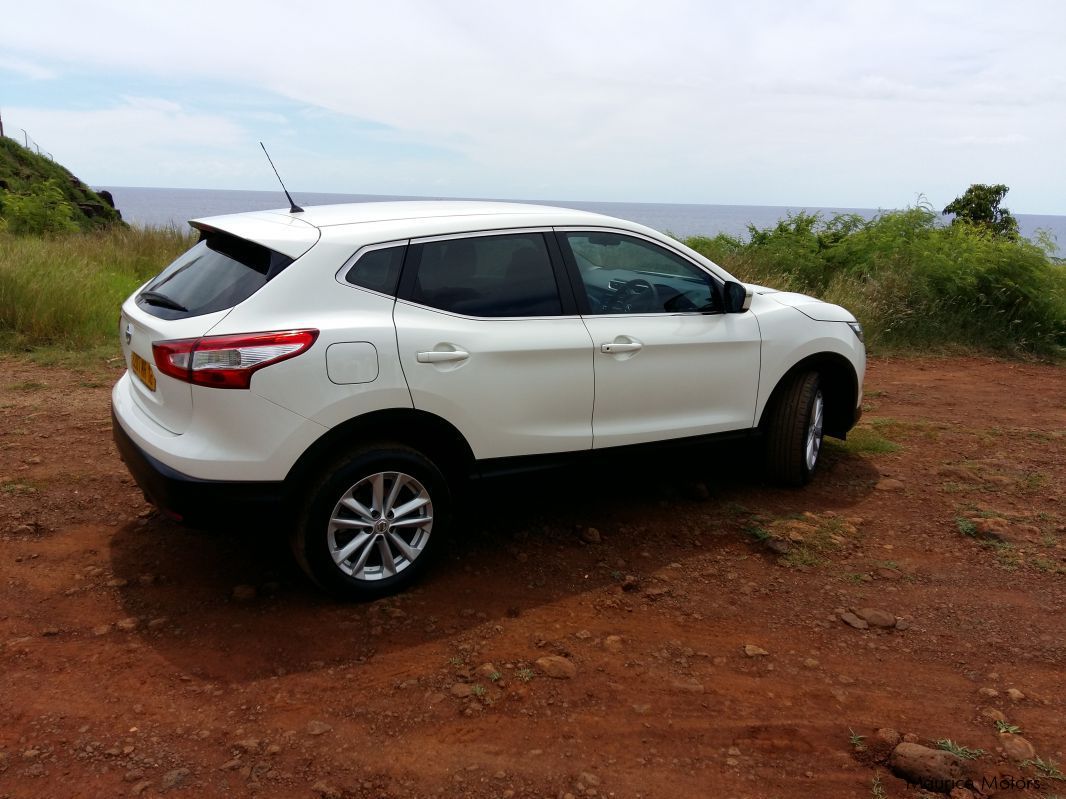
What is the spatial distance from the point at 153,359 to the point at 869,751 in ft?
10.5

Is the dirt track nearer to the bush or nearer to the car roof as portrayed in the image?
the car roof

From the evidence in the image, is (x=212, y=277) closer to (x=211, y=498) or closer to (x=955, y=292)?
(x=211, y=498)

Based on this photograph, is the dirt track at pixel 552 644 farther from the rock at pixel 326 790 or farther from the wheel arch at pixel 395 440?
the wheel arch at pixel 395 440

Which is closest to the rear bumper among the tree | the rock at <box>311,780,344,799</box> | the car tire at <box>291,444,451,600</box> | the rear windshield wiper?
the car tire at <box>291,444,451,600</box>

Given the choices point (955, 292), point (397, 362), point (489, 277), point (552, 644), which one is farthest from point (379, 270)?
point (955, 292)

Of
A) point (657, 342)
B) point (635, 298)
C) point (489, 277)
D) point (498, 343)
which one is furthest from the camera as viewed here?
point (635, 298)

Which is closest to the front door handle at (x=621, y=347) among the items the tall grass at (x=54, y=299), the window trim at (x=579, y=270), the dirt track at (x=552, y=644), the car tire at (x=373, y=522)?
the window trim at (x=579, y=270)

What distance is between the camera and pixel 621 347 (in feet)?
14.9

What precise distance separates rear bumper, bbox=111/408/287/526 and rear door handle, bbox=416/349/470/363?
812 millimetres

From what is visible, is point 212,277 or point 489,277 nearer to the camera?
point 212,277

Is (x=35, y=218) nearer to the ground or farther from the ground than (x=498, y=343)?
farther from the ground

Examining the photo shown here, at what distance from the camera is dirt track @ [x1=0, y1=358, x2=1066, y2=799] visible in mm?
2965

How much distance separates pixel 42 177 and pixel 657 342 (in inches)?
1430

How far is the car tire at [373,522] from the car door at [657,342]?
100cm
